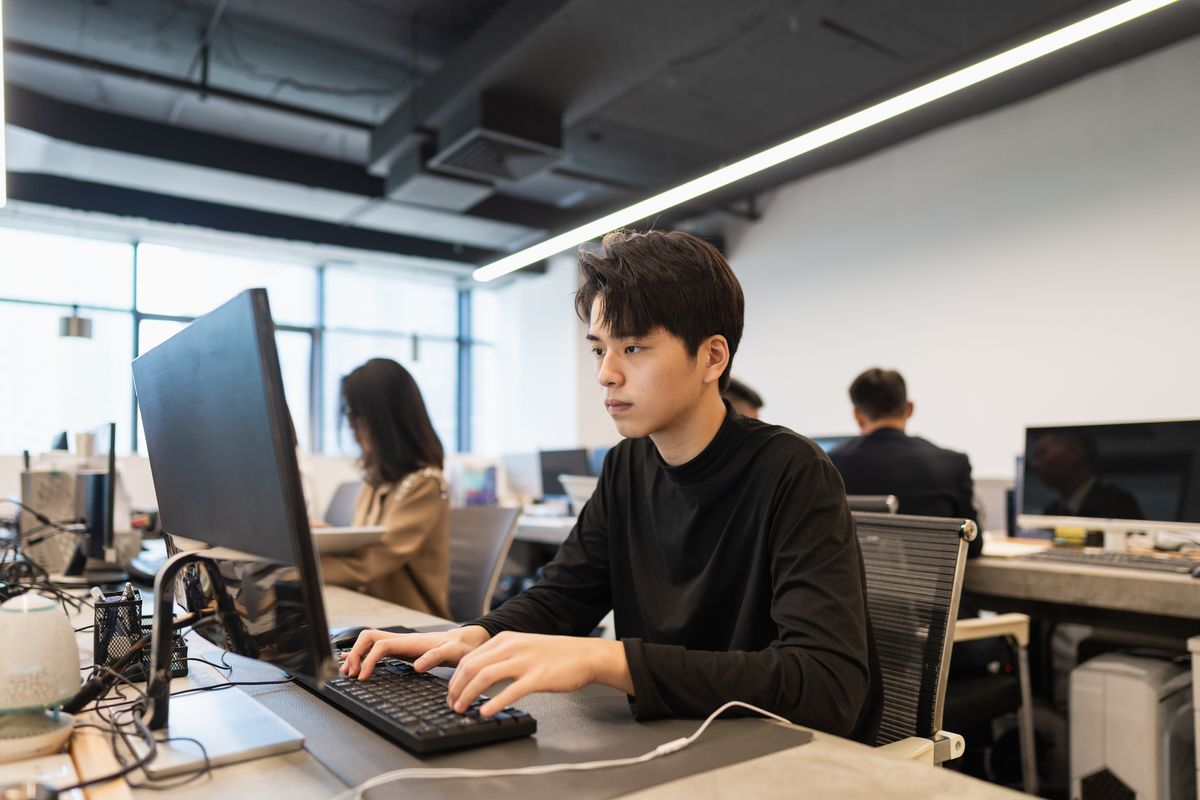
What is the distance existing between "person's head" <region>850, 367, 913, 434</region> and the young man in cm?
166

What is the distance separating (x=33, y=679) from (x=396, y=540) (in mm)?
1400

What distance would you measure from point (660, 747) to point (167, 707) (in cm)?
47

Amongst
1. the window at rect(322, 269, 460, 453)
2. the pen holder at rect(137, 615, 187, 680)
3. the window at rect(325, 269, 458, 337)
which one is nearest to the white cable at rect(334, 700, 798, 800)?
the pen holder at rect(137, 615, 187, 680)

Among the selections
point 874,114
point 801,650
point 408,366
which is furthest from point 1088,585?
point 408,366

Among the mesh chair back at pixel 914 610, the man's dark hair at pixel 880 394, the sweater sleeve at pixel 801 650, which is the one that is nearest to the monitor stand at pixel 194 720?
the sweater sleeve at pixel 801 650

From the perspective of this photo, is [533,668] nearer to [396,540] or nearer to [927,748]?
[927,748]

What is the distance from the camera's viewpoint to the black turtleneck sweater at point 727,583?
0.85m

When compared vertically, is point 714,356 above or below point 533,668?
above

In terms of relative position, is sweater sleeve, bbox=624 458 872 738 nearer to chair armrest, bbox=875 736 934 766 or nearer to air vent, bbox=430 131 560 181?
chair armrest, bbox=875 736 934 766

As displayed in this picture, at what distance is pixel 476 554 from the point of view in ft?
7.41

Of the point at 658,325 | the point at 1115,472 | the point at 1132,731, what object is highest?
the point at 658,325

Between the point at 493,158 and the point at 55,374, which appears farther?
the point at 55,374

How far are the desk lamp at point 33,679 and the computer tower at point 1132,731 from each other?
2021mm

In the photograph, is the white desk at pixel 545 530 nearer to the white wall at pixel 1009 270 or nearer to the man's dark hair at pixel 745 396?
the man's dark hair at pixel 745 396
